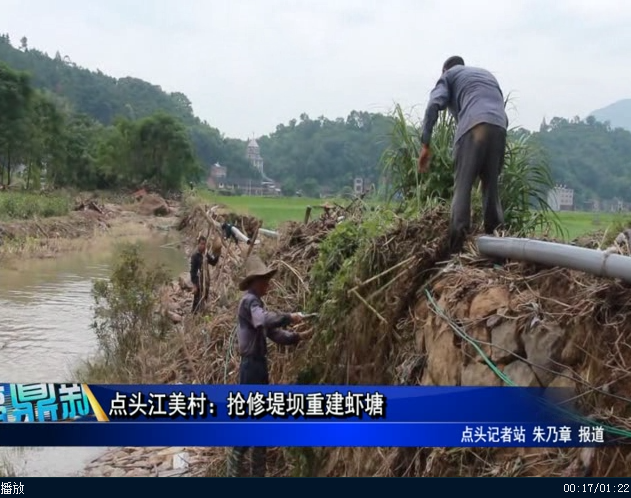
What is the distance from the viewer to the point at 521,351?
305cm

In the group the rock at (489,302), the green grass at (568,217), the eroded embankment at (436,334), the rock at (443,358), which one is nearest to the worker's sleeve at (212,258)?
the green grass at (568,217)

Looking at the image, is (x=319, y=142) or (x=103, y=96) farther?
(x=103, y=96)

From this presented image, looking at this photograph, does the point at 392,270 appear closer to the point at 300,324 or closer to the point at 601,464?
the point at 300,324

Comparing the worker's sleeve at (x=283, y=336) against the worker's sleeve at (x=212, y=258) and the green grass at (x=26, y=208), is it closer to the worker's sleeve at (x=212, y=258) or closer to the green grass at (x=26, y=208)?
the worker's sleeve at (x=212, y=258)

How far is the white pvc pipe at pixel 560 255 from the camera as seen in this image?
A: 2.68 meters

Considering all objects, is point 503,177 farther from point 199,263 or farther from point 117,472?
point 199,263

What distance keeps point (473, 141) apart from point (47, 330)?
28.6ft

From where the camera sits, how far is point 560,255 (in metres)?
3.01

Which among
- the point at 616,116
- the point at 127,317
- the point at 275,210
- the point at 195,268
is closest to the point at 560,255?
the point at 127,317

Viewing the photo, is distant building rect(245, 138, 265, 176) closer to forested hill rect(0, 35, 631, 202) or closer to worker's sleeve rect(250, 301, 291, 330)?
forested hill rect(0, 35, 631, 202)

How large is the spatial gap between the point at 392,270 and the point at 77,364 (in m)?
5.87

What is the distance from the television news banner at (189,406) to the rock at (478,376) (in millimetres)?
273

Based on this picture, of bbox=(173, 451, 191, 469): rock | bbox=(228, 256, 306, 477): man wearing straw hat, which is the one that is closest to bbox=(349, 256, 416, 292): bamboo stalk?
bbox=(228, 256, 306, 477): man wearing straw hat

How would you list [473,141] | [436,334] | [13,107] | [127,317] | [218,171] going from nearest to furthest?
[436,334] → [473,141] → [127,317] → [13,107] → [218,171]
